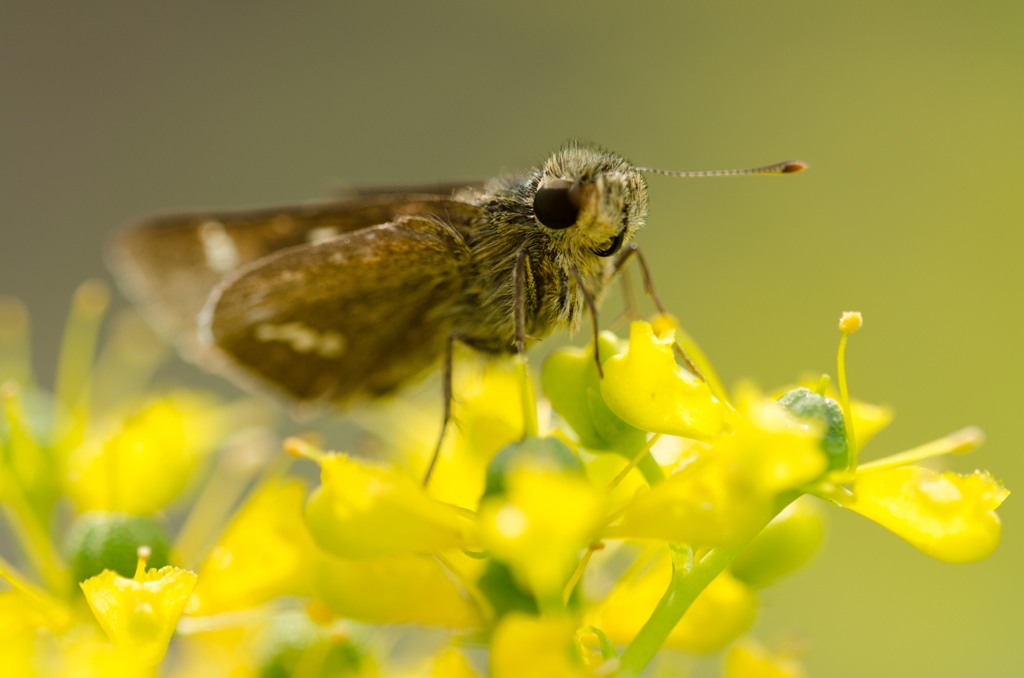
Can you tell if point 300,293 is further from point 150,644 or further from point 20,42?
point 20,42

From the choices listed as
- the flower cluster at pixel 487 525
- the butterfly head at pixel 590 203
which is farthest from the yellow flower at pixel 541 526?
the butterfly head at pixel 590 203

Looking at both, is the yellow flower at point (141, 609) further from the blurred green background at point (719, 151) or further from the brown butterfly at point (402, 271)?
the blurred green background at point (719, 151)

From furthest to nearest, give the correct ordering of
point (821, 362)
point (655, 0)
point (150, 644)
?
point (655, 0) < point (821, 362) < point (150, 644)

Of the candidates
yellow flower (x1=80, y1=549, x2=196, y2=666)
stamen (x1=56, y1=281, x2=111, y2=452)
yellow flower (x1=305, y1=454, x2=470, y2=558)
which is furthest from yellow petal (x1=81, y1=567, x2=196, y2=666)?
stamen (x1=56, y1=281, x2=111, y2=452)

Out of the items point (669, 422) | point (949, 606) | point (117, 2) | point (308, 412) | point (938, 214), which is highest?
point (117, 2)

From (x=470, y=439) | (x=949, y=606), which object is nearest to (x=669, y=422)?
(x=470, y=439)

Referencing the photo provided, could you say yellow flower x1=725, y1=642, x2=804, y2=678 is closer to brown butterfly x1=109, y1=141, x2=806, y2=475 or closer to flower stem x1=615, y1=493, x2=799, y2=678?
flower stem x1=615, y1=493, x2=799, y2=678
